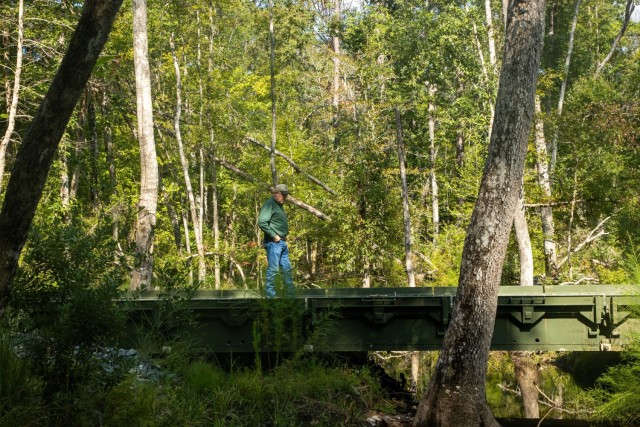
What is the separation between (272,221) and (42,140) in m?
5.66

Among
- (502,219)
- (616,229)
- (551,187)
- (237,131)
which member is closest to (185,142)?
(237,131)

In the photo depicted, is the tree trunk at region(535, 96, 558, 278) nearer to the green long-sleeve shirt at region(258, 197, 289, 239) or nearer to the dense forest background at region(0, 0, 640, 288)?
the dense forest background at region(0, 0, 640, 288)

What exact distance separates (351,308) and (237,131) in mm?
18996

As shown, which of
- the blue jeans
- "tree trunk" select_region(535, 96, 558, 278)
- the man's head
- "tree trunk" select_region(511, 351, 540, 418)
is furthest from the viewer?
"tree trunk" select_region(535, 96, 558, 278)

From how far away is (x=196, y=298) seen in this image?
1088 centimetres

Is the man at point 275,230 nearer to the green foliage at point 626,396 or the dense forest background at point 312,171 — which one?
the dense forest background at point 312,171

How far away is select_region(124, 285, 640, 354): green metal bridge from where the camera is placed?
10.2 meters

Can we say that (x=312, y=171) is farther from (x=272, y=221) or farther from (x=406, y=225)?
(x=272, y=221)

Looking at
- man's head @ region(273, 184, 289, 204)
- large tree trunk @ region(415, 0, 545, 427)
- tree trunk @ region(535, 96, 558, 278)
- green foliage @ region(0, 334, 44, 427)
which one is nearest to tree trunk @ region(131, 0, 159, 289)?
man's head @ region(273, 184, 289, 204)

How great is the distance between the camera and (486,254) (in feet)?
27.6

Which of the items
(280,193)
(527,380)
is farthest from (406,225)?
(280,193)

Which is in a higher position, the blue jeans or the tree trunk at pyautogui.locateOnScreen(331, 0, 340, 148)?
the tree trunk at pyautogui.locateOnScreen(331, 0, 340, 148)

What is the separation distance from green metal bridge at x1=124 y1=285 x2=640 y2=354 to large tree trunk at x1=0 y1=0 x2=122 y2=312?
401 centimetres

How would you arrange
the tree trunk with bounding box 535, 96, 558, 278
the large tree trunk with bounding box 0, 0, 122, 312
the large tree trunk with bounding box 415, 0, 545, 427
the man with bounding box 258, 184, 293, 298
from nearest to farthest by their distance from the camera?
the large tree trunk with bounding box 0, 0, 122, 312, the large tree trunk with bounding box 415, 0, 545, 427, the man with bounding box 258, 184, 293, 298, the tree trunk with bounding box 535, 96, 558, 278
